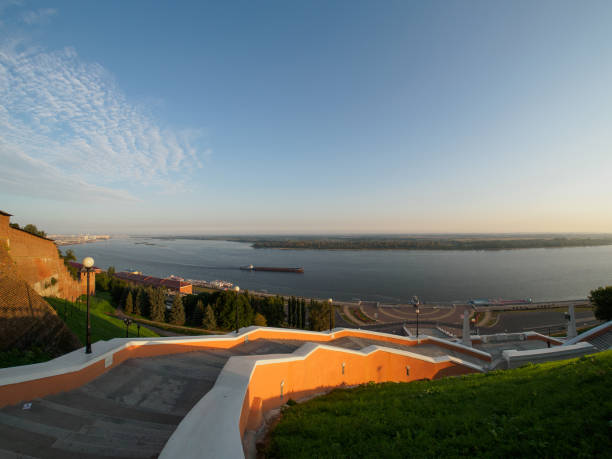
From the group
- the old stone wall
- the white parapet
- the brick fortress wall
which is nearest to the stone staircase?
the white parapet

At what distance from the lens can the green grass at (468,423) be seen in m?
2.30

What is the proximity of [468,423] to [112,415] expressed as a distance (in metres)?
3.73

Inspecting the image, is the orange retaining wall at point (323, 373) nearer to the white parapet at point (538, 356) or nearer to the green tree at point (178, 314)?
the white parapet at point (538, 356)

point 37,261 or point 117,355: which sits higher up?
point 37,261

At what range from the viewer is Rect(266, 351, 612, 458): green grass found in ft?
7.54

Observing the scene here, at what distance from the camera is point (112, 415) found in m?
2.54

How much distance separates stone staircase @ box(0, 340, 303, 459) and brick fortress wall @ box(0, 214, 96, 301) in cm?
1060

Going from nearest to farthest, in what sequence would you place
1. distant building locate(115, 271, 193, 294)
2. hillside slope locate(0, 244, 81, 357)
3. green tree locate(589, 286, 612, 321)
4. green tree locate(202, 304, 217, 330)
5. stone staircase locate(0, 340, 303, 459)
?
stone staircase locate(0, 340, 303, 459)
hillside slope locate(0, 244, 81, 357)
green tree locate(589, 286, 612, 321)
green tree locate(202, 304, 217, 330)
distant building locate(115, 271, 193, 294)

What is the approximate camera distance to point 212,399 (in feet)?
7.82

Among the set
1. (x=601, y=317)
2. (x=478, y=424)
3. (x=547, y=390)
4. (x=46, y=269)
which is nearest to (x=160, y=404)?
(x=478, y=424)

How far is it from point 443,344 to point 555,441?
7950 millimetres

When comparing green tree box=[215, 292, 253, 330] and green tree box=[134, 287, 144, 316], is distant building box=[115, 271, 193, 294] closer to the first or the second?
green tree box=[134, 287, 144, 316]

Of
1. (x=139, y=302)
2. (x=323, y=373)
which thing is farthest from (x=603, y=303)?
(x=139, y=302)

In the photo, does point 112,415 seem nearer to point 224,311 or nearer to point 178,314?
point 224,311
